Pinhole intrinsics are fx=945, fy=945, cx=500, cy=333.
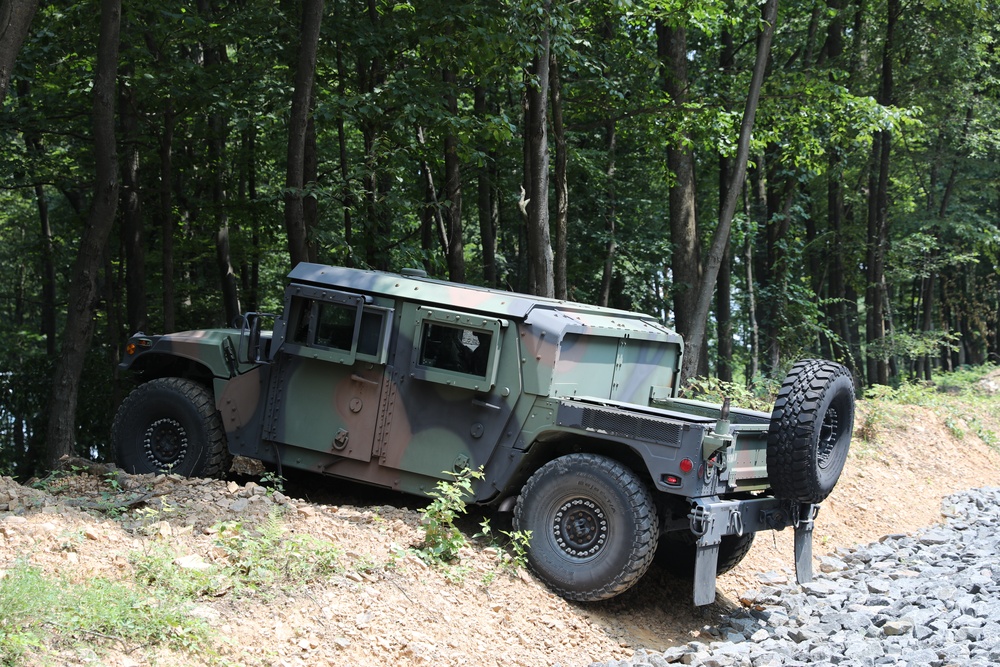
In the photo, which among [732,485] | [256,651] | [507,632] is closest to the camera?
Answer: [256,651]

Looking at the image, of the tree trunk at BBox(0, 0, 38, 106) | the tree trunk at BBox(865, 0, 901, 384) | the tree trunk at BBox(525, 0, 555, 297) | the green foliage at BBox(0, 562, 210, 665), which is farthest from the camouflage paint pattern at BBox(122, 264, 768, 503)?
the tree trunk at BBox(865, 0, 901, 384)

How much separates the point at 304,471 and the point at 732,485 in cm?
411

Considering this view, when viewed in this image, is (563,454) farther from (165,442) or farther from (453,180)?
(453,180)

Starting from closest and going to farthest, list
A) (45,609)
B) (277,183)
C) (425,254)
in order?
(45,609) < (425,254) < (277,183)

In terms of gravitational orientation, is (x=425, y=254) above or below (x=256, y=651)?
above

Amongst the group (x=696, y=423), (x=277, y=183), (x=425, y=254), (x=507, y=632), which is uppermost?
(x=277, y=183)

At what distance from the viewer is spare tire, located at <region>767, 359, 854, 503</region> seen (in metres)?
7.17

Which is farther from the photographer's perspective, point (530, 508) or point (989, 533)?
point (989, 533)

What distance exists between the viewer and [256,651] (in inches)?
211

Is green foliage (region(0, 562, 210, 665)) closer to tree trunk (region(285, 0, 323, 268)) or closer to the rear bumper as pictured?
the rear bumper

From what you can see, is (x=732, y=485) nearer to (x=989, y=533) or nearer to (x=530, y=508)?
(x=530, y=508)

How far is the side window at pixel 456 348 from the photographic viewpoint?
7984 millimetres

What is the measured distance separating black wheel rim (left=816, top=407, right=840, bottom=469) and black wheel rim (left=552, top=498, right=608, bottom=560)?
1.93m

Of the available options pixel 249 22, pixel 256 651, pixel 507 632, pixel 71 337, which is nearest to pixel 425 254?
pixel 249 22
